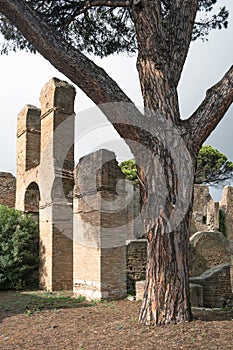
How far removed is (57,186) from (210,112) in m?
5.86

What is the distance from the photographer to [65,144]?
11.6 m

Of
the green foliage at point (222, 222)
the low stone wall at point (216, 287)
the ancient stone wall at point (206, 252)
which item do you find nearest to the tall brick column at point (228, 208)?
the green foliage at point (222, 222)

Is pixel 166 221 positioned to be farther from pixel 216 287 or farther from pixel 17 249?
pixel 17 249

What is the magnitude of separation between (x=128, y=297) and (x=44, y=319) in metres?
2.57

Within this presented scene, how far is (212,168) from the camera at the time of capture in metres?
29.4

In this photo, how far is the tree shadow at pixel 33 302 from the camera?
786 centimetres

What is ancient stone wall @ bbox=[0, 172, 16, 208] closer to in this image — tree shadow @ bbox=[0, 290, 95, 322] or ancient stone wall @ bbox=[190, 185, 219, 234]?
tree shadow @ bbox=[0, 290, 95, 322]

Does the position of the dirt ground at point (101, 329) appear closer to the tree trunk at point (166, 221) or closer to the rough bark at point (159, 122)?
the tree trunk at point (166, 221)

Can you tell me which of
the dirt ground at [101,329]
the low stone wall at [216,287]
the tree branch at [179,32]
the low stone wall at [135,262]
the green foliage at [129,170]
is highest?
the green foliage at [129,170]

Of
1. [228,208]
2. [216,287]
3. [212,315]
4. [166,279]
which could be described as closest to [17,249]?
[216,287]

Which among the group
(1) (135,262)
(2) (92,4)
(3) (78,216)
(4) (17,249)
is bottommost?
(1) (135,262)

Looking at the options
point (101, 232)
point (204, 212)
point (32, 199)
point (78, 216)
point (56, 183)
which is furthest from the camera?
point (204, 212)

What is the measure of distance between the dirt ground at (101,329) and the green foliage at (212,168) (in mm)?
21765

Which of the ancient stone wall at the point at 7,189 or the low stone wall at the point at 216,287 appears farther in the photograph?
the ancient stone wall at the point at 7,189
